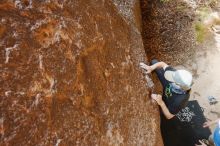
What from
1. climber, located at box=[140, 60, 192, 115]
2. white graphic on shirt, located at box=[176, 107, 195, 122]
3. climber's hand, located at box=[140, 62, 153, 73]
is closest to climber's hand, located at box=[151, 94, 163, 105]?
climber, located at box=[140, 60, 192, 115]

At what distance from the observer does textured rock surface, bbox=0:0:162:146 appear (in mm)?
2851

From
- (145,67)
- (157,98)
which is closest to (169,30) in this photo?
(145,67)

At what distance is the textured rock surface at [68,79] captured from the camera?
285cm

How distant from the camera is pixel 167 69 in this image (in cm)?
496

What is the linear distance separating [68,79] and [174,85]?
6.23ft

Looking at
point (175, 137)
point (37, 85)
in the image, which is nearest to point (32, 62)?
point (37, 85)

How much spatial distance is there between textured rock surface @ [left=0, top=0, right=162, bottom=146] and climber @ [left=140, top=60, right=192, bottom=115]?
0.40m

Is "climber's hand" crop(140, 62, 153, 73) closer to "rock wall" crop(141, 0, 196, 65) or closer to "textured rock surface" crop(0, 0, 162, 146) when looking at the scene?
"textured rock surface" crop(0, 0, 162, 146)

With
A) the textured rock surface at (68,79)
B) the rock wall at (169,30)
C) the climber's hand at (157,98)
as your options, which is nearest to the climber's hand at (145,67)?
the textured rock surface at (68,79)

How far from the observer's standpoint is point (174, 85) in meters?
4.59

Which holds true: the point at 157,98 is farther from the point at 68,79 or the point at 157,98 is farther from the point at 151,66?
the point at 68,79

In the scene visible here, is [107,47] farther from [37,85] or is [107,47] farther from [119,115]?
[37,85]

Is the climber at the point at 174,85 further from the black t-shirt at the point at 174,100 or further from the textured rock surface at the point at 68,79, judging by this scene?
the textured rock surface at the point at 68,79

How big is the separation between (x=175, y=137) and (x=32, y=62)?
3.63 metres
